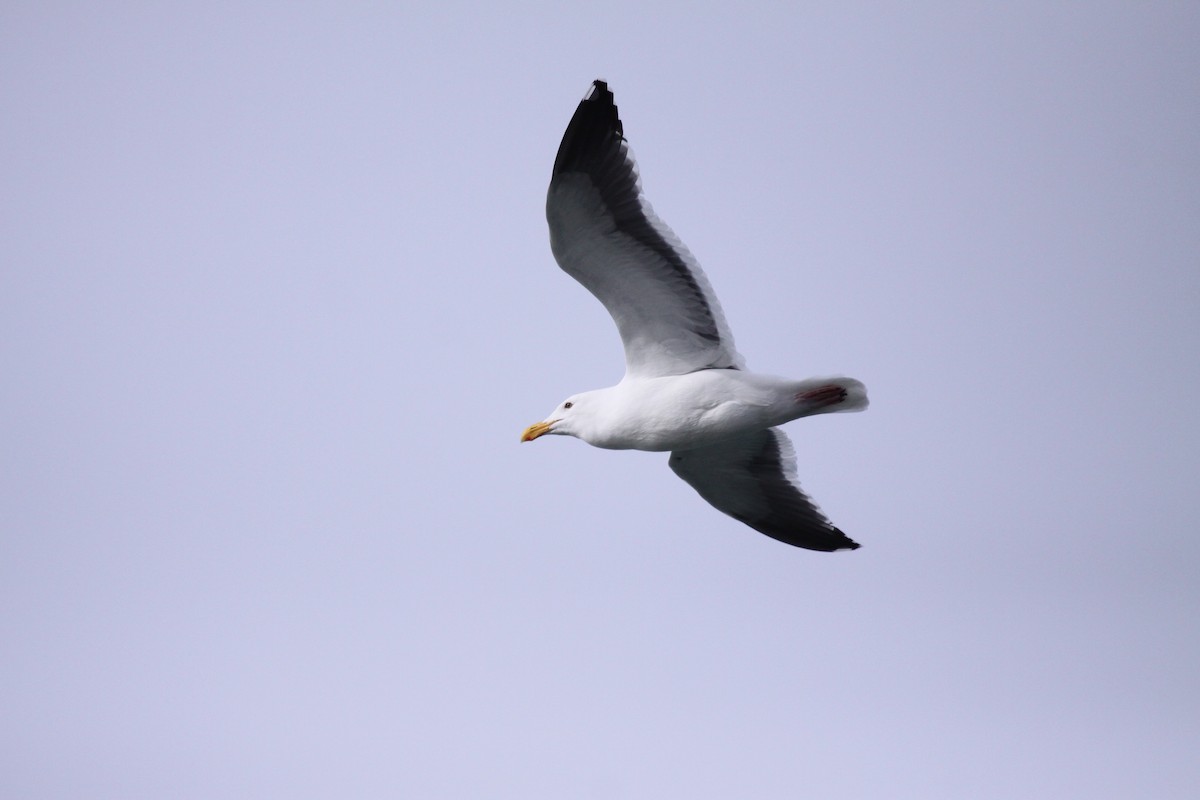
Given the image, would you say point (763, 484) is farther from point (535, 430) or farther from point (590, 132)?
point (590, 132)

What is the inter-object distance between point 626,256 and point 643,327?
69cm

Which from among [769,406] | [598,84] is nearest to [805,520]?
[769,406]

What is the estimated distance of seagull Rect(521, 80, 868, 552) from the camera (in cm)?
940

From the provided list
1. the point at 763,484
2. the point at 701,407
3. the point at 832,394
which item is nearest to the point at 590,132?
Result: the point at 701,407

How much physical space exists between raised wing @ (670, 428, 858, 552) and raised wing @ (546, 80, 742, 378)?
1228mm

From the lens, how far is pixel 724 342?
33.6 ft

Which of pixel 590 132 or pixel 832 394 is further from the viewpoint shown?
pixel 832 394

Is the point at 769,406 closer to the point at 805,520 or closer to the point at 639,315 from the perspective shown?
the point at 639,315

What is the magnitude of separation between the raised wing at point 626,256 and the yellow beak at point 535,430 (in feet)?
2.66

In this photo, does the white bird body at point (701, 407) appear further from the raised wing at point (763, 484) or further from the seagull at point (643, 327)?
the raised wing at point (763, 484)

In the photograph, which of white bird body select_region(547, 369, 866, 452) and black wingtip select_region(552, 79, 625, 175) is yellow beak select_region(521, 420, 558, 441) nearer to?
white bird body select_region(547, 369, 866, 452)

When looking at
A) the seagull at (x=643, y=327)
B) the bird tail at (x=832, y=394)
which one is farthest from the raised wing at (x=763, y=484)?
the bird tail at (x=832, y=394)

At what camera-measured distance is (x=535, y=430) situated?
10.8 meters

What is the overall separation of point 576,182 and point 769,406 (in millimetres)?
2155
